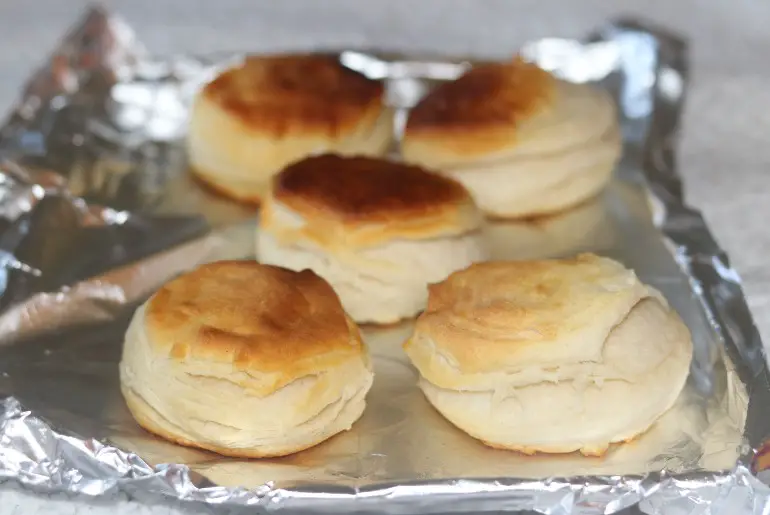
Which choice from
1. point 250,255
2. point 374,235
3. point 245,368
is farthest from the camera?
point 250,255

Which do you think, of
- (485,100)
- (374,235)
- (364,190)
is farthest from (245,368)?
(485,100)

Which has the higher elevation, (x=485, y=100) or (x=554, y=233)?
(x=485, y=100)

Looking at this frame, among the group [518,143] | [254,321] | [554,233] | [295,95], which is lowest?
[554,233]

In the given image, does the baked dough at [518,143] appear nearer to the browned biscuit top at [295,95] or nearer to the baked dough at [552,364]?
the browned biscuit top at [295,95]

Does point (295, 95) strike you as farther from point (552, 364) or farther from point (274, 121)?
point (552, 364)

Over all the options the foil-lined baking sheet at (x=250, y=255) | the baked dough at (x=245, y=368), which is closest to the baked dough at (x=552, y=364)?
the foil-lined baking sheet at (x=250, y=255)

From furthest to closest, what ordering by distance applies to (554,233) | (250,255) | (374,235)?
(554,233)
(250,255)
(374,235)
